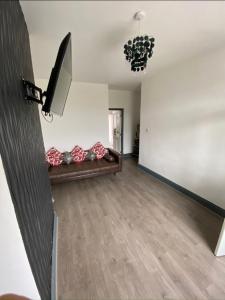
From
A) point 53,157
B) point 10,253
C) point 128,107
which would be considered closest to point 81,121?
point 53,157

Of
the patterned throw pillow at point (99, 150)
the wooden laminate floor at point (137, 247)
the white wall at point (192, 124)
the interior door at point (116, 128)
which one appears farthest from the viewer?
the interior door at point (116, 128)

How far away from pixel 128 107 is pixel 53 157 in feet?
10.5

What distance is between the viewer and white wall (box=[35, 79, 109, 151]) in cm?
371

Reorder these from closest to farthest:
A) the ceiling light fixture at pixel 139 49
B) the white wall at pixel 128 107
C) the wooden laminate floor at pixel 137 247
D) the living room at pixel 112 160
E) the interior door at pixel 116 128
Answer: the living room at pixel 112 160 → the wooden laminate floor at pixel 137 247 → the ceiling light fixture at pixel 139 49 → the white wall at pixel 128 107 → the interior door at pixel 116 128

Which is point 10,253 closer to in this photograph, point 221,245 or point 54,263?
point 54,263

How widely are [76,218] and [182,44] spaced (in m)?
2.91

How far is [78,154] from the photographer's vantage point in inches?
145

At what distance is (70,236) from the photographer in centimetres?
194

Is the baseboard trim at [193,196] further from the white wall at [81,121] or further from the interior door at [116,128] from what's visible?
the interior door at [116,128]

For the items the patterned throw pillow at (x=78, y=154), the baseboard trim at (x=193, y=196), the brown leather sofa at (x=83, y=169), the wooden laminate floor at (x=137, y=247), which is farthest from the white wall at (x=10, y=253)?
the patterned throw pillow at (x=78, y=154)

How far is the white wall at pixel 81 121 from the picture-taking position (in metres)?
3.71

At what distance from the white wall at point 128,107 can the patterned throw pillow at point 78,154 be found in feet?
6.94

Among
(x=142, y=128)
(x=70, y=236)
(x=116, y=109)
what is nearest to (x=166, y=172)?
(x=142, y=128)

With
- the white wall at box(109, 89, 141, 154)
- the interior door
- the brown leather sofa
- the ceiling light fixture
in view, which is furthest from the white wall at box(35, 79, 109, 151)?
the ceiling light fixture
